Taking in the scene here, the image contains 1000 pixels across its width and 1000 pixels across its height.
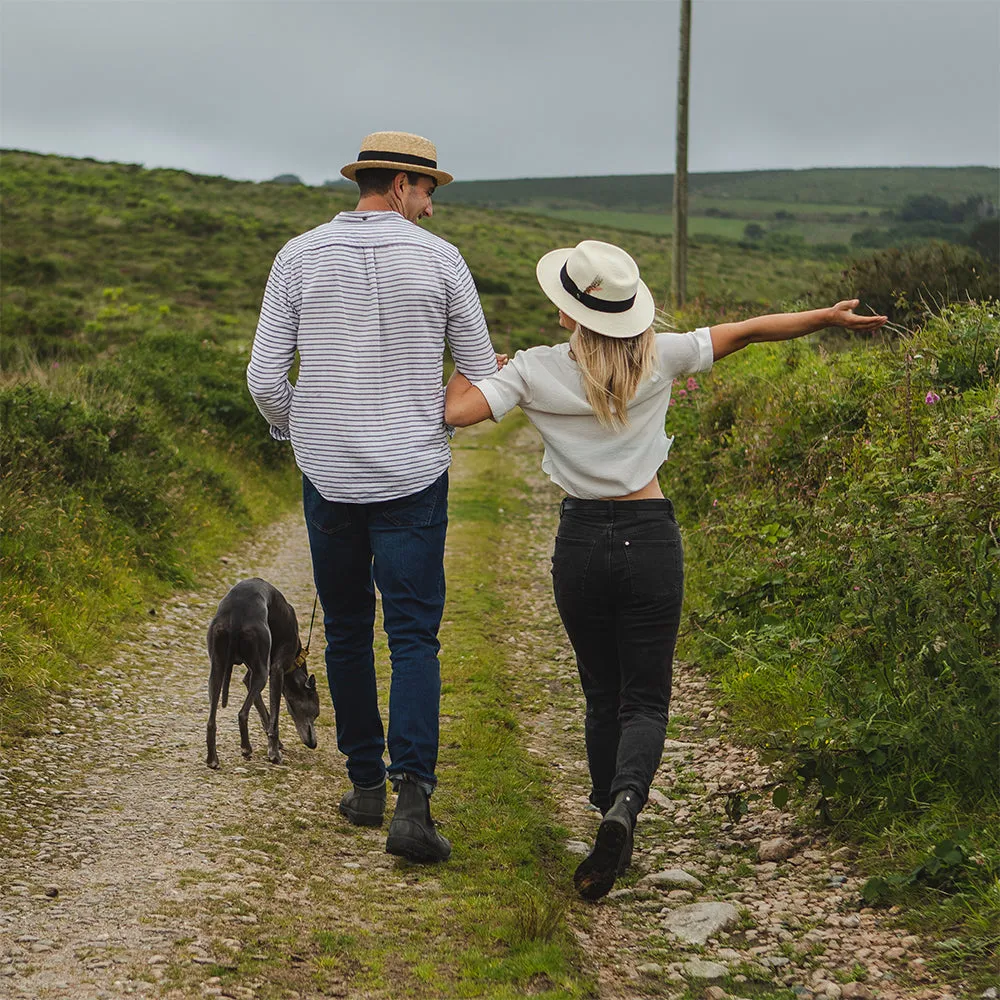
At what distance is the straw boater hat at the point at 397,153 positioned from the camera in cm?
430

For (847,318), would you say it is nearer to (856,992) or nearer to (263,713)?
(856,992)

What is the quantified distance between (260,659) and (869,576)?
287cm

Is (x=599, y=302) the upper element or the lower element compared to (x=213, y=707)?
upper

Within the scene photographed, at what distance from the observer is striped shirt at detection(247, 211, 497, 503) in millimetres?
4195

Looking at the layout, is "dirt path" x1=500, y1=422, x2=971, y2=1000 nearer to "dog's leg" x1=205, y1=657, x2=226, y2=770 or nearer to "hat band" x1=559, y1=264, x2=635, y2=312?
"dog's leg" x1=205, y1=657, x2=226, y2=770

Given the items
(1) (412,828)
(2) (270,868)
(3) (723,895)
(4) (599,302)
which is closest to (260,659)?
(2) (270,868)

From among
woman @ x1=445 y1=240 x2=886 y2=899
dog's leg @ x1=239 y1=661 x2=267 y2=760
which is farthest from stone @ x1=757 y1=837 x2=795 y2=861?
dog's leg @ x1=239 y1=661 x2=267 y2=760

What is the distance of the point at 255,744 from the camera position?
5980 millimetres

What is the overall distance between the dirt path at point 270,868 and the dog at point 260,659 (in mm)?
169

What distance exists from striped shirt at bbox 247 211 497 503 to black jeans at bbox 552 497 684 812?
64 centimetres

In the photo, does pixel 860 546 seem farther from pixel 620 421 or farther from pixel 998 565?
pixel 620 421

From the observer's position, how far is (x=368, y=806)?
15.8 feet

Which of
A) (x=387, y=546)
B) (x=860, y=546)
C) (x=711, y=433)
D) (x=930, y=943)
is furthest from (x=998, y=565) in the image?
(x=711, y=433)

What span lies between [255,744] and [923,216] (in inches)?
3080
